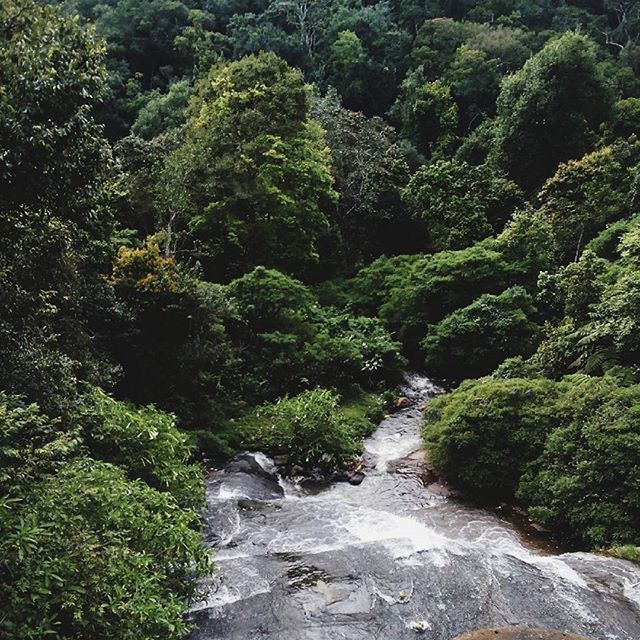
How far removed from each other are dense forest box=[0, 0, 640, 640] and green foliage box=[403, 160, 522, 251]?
10 cm

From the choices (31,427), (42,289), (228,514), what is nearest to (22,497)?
(31,427)

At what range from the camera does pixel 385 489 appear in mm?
10656

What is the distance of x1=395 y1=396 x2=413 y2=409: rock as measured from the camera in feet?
50.5

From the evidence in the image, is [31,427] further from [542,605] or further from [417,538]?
[542,605]

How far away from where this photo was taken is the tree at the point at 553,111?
23.9 m

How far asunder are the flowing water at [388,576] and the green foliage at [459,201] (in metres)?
14.0

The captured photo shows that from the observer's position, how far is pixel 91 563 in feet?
15.7

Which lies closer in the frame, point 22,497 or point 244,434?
point 22,497

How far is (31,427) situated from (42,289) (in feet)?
9.49

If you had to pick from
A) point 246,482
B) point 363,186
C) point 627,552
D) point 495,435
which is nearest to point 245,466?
point 246,482

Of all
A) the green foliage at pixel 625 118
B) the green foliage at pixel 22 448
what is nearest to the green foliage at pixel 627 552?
the green foliage at pixel 22 448

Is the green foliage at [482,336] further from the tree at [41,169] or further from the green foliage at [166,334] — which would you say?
the tree at [41,169]

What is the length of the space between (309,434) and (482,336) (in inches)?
275

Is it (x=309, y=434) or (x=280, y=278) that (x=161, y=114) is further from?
(x=309, y=434)
